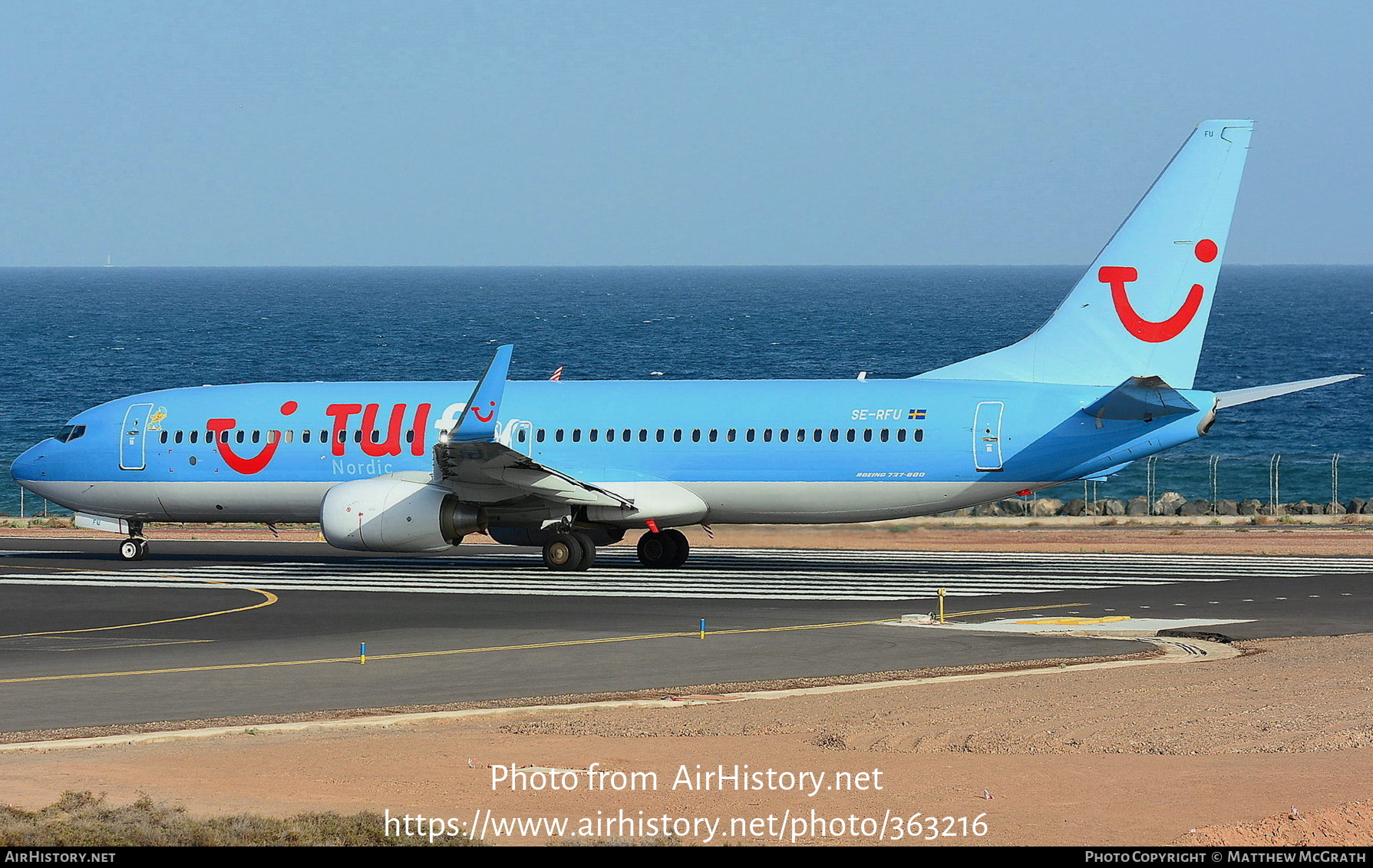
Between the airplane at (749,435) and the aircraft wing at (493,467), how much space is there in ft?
0.16

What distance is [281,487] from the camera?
37.1 m

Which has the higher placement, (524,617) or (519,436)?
(519,436)

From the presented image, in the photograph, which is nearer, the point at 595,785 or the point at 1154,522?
the point at 595,785

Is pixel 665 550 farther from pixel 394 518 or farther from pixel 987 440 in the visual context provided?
pixel 987 440

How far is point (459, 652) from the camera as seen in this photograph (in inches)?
919

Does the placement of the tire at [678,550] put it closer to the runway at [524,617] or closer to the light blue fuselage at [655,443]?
the runway at [524,617]

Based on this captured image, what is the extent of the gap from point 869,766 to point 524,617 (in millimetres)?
13433

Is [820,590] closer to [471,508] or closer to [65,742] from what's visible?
[471,508]

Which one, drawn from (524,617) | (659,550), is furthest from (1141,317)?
(524,617)

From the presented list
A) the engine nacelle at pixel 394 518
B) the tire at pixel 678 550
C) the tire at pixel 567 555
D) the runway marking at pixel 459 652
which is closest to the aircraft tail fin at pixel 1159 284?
the runway marking at pixel 459 652

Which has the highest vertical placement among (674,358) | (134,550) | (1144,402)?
(1144,402)

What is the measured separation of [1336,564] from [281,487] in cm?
2242

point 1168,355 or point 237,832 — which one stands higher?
point 1168,355
